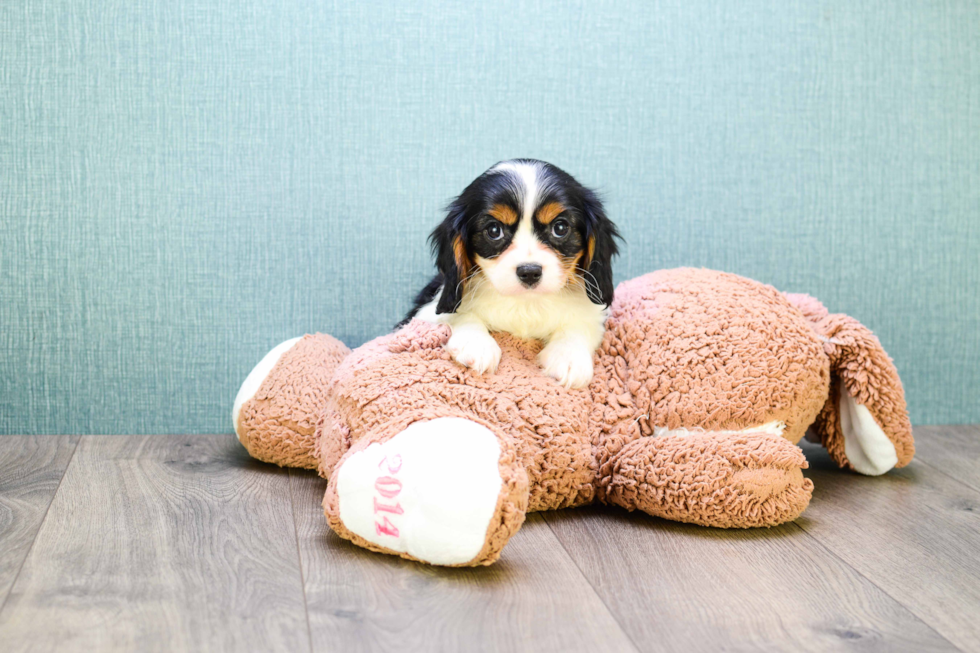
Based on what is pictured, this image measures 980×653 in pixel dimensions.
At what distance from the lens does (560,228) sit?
170cm

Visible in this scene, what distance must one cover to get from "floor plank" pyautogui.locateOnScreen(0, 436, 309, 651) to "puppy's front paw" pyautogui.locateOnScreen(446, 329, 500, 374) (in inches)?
18.0

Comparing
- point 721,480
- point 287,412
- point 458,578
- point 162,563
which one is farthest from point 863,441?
point 162,563

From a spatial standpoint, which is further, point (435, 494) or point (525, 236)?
point (525, 236)

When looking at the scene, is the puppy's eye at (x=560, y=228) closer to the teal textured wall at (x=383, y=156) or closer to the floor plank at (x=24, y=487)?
the teal textured wall at (x=383, y=156)

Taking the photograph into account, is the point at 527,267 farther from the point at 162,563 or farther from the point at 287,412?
the point at 162,563

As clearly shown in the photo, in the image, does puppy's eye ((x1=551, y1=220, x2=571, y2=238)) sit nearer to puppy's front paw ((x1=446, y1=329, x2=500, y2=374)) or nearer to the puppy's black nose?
the puppy's black nose

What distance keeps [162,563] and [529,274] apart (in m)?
0.82

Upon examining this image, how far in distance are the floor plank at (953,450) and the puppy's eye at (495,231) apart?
127cm

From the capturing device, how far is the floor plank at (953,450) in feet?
6.89

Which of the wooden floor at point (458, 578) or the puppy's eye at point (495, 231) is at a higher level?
the puppy's eye at point (495, 231)

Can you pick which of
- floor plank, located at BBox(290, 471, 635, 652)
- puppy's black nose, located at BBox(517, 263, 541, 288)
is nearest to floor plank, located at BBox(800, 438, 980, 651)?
floor plank, located at BBox(290, 471, 635, 652)

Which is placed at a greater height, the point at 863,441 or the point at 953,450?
the point at 863,441

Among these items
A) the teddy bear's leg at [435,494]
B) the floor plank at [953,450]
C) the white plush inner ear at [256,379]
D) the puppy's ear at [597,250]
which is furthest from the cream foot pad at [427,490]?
the floor plank at [953,450]

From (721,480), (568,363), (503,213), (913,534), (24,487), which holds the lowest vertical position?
(24,487)
